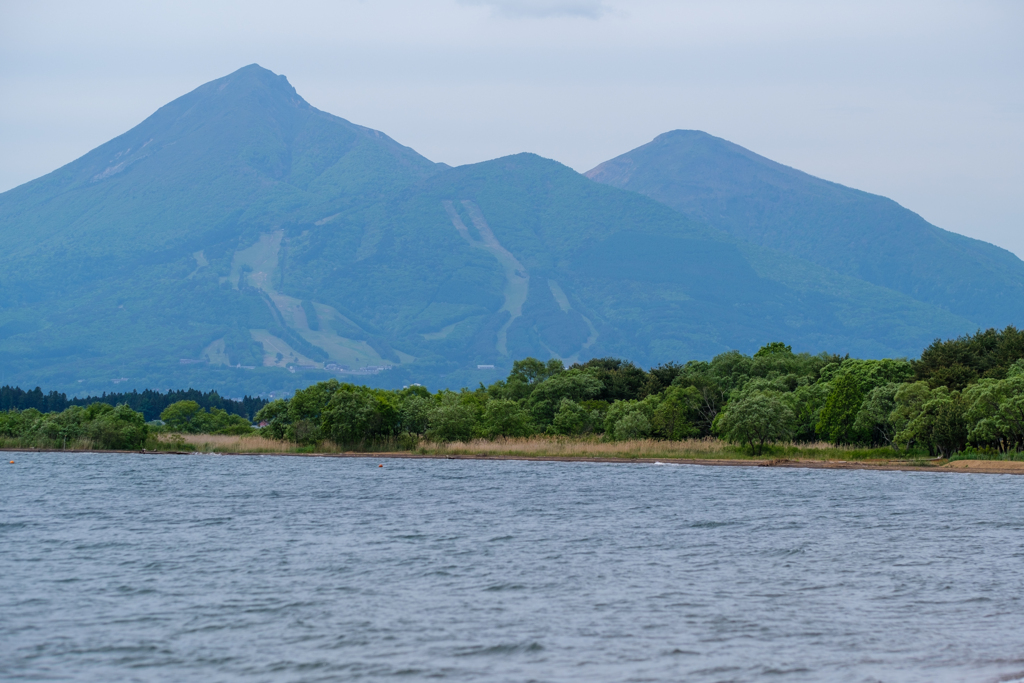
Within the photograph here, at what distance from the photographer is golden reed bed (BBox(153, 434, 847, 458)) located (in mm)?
A: 92875

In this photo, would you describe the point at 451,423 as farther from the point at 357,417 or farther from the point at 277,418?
the point at 277,418

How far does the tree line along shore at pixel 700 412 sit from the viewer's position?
81.8 meters

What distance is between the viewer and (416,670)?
21906mm

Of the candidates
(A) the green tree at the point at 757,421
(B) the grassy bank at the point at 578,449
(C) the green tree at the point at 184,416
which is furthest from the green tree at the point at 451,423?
(C) the green tree at the point at 184,416

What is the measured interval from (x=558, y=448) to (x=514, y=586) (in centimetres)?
6516

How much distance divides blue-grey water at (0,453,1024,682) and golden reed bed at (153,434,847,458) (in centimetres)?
3150

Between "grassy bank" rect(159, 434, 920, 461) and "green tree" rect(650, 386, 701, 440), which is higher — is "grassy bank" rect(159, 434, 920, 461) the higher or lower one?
the lower one

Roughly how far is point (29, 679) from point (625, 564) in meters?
19.2

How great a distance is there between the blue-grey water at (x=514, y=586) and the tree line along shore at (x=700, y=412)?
21591 millimetres

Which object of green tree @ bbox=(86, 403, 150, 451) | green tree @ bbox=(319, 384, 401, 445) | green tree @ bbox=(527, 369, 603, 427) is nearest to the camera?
green tree @ bbox=(319, 384, 401, 445)

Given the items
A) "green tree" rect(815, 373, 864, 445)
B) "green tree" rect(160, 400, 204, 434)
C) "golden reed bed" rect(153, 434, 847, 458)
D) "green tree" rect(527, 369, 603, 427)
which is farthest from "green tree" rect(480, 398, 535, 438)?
"green tree" rect(160, 400, 204, 434)

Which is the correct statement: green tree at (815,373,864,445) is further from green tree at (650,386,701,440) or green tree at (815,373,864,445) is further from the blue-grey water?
the blue-grey water

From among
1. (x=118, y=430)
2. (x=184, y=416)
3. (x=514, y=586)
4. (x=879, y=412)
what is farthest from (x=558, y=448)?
(x=184, y=416)

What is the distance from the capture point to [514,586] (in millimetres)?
31500
